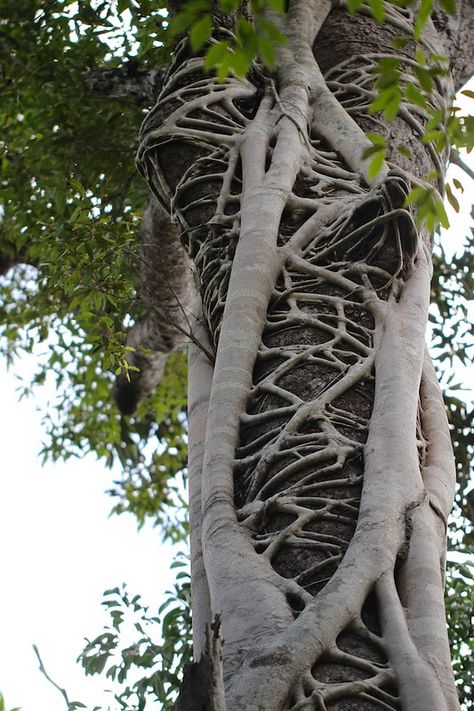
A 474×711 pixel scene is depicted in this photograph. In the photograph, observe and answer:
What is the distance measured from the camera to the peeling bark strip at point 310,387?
193cm

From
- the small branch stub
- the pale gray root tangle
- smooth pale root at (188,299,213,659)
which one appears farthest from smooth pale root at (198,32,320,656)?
the pale gray root tangle

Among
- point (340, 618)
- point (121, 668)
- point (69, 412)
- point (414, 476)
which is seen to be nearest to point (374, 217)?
point (414, 476)

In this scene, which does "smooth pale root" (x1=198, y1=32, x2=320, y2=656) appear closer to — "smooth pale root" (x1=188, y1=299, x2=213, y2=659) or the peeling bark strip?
the peeling bark strip

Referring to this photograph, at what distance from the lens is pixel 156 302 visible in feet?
17.9

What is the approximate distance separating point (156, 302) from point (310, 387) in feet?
9.97

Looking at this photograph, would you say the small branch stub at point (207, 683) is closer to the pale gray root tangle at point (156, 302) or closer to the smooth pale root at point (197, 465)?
the smooth pale root at point (197, 465)

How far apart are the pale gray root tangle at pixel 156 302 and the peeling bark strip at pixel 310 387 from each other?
1.11m

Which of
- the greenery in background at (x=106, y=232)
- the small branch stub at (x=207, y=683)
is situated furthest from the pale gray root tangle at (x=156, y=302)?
the small branch stub at (x=207, y=683)

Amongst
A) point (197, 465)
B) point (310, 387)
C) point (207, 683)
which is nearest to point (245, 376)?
point (310, 387)

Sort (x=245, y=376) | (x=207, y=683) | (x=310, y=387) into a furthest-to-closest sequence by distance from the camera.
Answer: (x=245, y=376) < (x=310, y=387) < (x=207, y=683)

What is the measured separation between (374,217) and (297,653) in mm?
1353

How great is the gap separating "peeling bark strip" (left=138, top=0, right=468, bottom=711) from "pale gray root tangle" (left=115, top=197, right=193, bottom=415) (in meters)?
1.11

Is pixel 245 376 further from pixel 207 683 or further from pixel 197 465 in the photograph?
pixel 207 683

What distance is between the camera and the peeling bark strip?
193 cm
